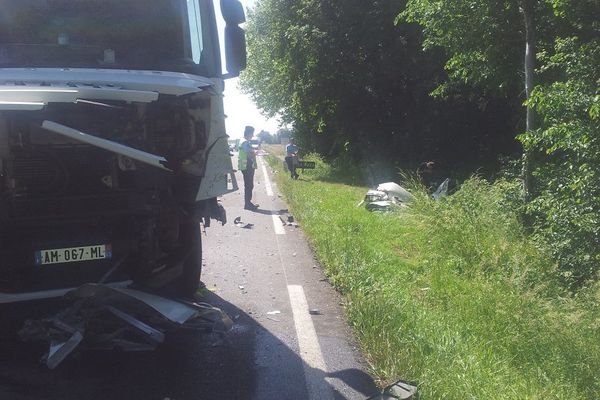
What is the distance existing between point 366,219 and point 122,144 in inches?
297

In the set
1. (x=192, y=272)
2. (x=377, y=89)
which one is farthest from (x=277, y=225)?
(x=377, y=89)

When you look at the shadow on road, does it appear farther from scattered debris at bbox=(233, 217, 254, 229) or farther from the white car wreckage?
the white car wreckage

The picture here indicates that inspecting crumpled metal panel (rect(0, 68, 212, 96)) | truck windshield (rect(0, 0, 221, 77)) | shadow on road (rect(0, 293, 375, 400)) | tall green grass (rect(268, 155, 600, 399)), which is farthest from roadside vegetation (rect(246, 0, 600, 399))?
truck windshield (rect(0, 0, 221, 77))

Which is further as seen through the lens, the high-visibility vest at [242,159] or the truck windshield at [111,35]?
the high-visibility vest at [242,159]

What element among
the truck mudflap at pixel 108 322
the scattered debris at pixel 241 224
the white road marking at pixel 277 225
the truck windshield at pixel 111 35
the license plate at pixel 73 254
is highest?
the truck windshield at pixel 111 35

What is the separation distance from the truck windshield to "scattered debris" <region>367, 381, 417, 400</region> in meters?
3.28

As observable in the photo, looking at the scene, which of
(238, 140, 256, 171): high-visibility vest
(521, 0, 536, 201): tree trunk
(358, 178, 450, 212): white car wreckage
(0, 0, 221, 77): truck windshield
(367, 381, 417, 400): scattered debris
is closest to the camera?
(367, 381, 417, 400): scattered debris

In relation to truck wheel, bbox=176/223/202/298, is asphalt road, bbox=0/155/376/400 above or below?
below

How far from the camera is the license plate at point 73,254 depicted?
470 centimetres

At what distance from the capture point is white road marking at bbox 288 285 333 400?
14.8 feet

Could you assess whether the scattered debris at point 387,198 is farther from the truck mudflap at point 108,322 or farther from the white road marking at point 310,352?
the truck mudflap at point 108,322

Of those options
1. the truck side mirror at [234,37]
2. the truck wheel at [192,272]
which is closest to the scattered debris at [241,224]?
the truck wheel at [192,272]

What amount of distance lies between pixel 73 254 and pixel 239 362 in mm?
1533

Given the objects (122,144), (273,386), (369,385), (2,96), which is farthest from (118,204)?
(369,385)
